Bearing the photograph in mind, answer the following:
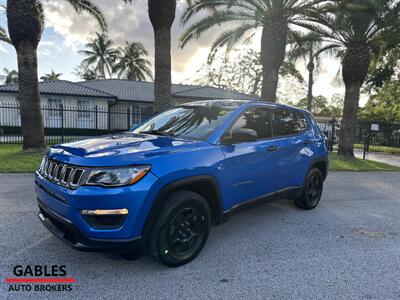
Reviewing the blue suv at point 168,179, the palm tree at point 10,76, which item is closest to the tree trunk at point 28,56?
the blue suv at point 168,179

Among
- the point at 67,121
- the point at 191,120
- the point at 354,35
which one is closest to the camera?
the point at 191,120

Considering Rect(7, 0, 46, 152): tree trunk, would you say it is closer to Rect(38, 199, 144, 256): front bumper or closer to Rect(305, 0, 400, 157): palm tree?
Rect(38, 199, 144, 256): front bumper

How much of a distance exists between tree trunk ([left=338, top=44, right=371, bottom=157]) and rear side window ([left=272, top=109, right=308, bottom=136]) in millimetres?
10526

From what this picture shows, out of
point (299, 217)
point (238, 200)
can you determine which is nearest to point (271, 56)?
point (299, 217)

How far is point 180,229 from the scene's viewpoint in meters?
3.16

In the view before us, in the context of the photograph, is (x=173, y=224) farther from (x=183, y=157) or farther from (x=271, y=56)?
(x=271, y=56)

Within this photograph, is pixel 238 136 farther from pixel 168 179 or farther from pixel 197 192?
pixel 168 179

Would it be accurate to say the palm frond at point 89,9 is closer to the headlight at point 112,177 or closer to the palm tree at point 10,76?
the headlight at point 112,177

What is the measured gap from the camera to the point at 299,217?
4.98m

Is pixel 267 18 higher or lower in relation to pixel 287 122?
higher

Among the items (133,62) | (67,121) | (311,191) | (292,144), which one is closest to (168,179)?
(292,144)

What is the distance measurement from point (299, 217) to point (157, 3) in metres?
8.18

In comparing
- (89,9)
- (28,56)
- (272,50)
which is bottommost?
(28,56)

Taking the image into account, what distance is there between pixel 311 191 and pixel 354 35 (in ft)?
37.4
